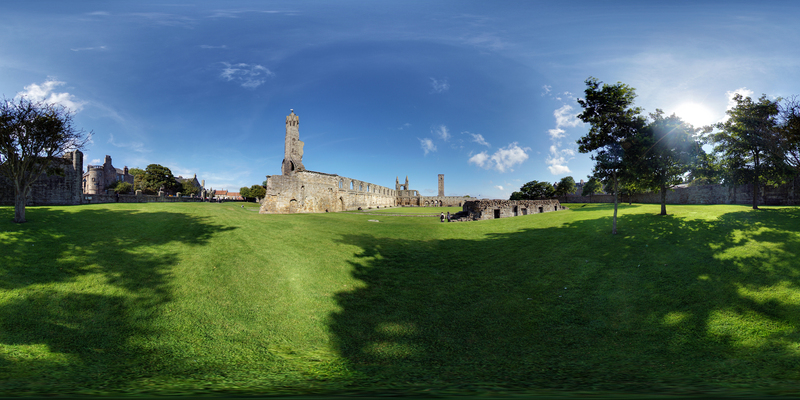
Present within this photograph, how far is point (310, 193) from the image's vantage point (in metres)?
32.8

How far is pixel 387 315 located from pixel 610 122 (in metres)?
15.4

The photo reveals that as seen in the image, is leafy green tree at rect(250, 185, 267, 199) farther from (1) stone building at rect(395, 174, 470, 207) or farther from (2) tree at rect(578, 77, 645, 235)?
(2) tree at rect(578, 77, 645, 235)

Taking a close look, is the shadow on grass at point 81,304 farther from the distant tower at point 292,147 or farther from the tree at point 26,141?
the distant tower at point 292,147

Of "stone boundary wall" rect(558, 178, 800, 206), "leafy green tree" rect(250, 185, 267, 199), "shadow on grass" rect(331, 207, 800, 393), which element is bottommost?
"shadow on grass" rect(331, 207, 800, 393)

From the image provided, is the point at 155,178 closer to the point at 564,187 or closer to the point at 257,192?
the point at 257,192

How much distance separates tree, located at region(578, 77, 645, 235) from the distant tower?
2932 centimetres

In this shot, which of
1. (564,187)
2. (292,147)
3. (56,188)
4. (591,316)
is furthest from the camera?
(564,187)

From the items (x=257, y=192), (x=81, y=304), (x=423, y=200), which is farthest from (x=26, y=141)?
(x=423, y=200)

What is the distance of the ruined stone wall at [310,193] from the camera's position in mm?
29328

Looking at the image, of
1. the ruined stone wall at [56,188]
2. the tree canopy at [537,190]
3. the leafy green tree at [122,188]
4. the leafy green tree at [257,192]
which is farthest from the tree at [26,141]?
the tree canopy at [537,190]

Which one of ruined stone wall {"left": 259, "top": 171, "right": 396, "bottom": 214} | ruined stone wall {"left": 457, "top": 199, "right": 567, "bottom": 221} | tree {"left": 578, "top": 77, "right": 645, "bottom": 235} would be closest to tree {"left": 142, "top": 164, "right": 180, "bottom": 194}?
ruined stone wall {"left": 259, "top": 171, "right": 396, "bottom": 214}

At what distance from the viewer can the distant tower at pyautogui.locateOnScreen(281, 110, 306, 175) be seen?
34.0 m

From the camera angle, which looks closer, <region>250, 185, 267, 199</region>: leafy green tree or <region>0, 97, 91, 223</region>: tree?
<region>0, 97, 91, 223</region>: tree

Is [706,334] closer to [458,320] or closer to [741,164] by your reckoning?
[458,320]
